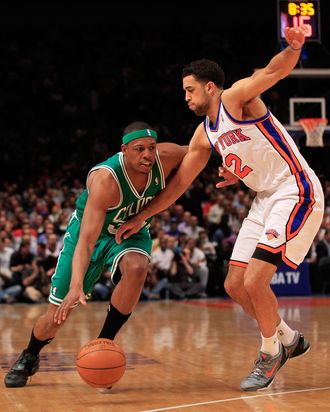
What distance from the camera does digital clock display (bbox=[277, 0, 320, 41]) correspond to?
13.6 meters

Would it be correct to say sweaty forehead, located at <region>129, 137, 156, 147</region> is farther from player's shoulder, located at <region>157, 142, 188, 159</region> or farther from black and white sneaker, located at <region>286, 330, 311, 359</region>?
black and white sneaker, located at <region>286, 330, 311, 359</region>

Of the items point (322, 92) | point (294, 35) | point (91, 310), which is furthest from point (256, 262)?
point (322, 92)

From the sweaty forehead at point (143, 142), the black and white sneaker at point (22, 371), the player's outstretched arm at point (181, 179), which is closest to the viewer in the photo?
the sweaty forehead at point (143, 142)

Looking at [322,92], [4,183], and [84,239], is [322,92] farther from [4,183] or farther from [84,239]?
[84,239]

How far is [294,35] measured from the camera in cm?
494

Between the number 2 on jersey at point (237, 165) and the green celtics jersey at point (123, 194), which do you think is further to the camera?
the green celtics jersey at point (123, 194)

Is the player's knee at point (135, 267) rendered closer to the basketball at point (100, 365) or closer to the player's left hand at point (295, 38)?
the basketball at point (100, 365)

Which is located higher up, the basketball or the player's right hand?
the player's right hand

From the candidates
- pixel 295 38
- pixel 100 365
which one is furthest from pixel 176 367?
pixel 295 38

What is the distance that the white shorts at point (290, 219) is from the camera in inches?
208

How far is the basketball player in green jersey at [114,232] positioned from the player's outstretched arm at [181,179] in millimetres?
67

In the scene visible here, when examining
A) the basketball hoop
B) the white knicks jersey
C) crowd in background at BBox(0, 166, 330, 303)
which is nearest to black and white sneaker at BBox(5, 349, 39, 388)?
the white knicks jersey

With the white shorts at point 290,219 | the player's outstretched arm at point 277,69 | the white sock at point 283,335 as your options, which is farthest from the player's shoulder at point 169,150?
the white sock at point 283,335

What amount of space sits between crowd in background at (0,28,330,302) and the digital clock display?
2.04 metres
